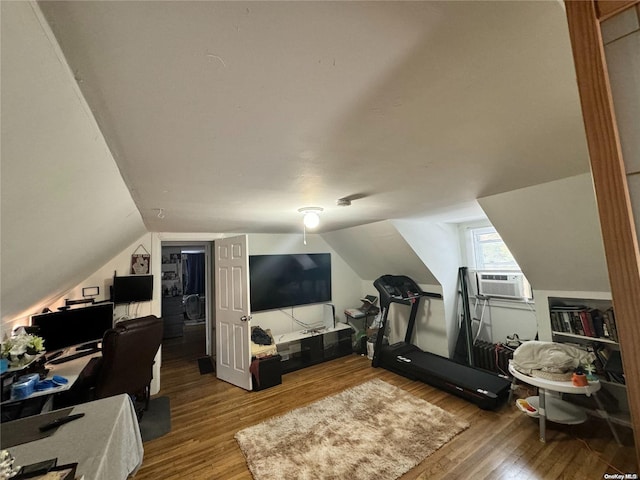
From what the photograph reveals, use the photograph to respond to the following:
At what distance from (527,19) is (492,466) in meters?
2.93

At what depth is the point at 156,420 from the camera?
290 centimetres

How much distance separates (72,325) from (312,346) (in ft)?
10.3

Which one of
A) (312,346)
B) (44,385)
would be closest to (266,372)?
(312,346)

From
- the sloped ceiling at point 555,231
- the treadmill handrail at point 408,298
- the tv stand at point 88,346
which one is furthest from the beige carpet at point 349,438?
the tv stand at point 88,346

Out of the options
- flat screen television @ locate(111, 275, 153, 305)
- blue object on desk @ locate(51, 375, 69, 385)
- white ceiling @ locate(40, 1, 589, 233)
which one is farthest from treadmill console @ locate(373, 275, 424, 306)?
blue object on desk @ locate(51, 375, 69, 385)

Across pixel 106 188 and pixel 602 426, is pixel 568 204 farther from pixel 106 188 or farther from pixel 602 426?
pixel 106 188

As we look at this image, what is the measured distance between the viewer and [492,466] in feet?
6.98

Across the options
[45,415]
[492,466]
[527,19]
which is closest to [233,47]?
[527,19]

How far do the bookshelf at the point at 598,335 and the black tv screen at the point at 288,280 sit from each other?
329cm

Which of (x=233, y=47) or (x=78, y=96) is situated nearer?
(x=233, y=47)

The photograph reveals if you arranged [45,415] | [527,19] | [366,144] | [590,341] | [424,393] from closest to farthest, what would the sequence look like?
1. [527,19]
2. [366,144]
3. [45,415]
4. [590,341]
5. [424,393]

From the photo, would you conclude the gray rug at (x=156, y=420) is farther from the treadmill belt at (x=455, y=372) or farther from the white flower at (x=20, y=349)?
the treadmill belt at (x=455, y=372)

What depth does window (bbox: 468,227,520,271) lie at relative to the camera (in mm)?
3859

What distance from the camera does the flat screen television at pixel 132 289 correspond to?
3.37 meters
